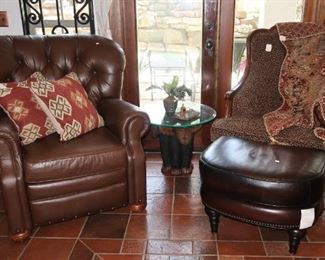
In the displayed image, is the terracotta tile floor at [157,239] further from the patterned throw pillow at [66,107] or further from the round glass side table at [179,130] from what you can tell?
the patterned throw pillow at [66,107]

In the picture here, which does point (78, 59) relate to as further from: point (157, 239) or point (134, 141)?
point (157, 239)

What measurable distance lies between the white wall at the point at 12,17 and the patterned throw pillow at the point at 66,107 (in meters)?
0.94

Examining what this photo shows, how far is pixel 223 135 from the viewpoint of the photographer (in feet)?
7.39

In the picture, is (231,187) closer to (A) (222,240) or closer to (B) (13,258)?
(A) (222,240)

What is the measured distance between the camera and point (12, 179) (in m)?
1.83

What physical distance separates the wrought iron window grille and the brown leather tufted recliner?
0.41 metres

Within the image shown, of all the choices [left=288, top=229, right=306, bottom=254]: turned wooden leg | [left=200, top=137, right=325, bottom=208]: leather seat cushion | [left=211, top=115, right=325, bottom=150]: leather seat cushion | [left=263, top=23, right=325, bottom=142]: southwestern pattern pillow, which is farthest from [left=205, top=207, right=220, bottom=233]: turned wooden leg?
[left=263, top=23, right=325, bottom=142]: southwestern pattern pillow

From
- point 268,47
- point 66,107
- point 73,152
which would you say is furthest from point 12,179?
point 268,47

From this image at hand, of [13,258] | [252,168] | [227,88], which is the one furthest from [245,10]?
[13,258]

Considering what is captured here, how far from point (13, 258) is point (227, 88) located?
2005 mm

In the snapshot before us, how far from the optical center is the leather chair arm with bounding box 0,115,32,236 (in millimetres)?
1803

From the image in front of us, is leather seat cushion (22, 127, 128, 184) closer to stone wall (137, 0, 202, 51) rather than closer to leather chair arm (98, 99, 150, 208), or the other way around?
leather chair arm (98, 99, 150, 208)

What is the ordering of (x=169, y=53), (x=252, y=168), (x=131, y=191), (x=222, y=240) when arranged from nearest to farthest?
1. (x=252, y=168)
2. (x=222, y=240)
3. (x=131, y=191)
4. (x=169, y=53)

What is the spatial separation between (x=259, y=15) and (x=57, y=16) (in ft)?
5.32
